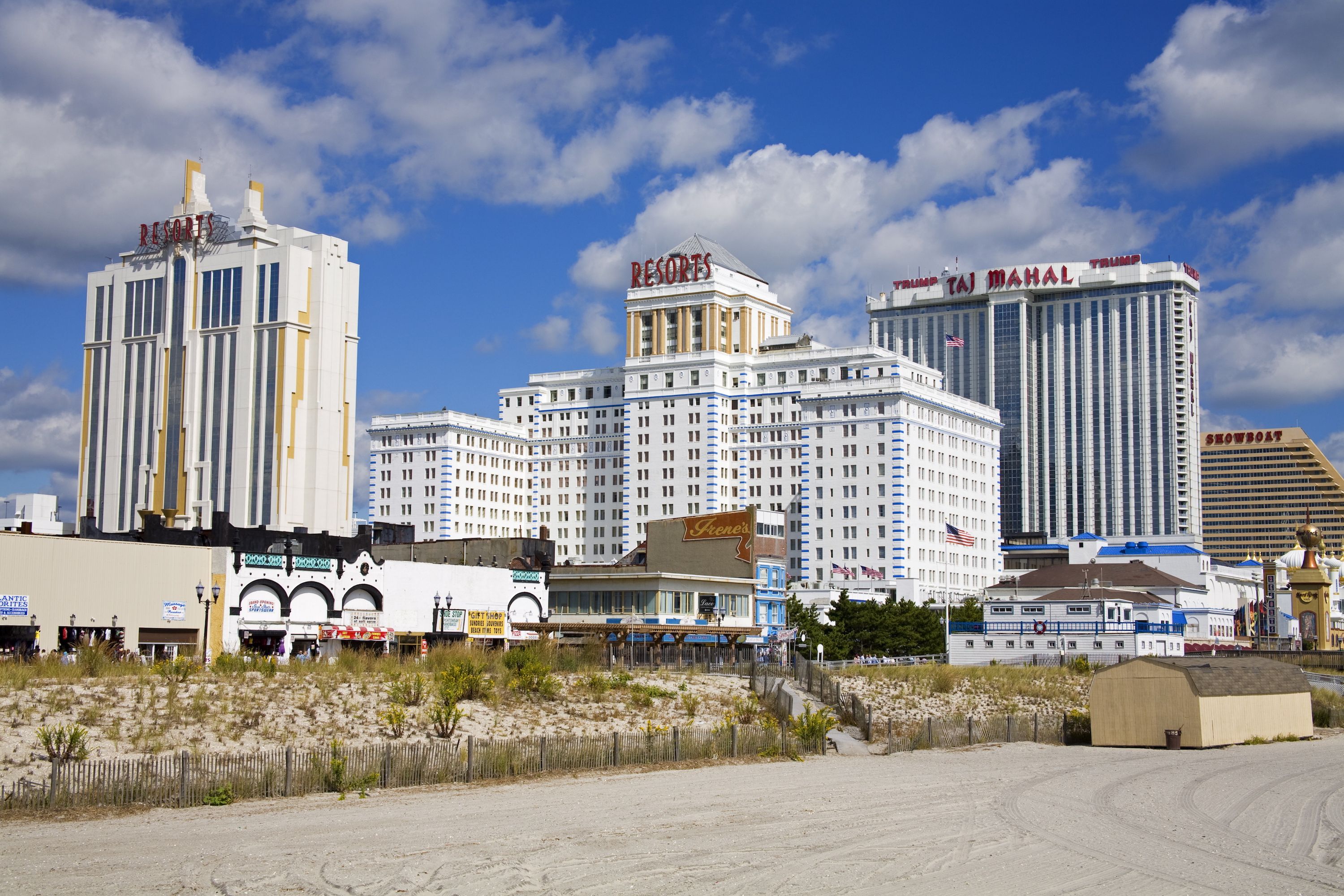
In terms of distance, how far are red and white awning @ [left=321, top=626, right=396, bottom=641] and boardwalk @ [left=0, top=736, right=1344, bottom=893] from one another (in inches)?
1549

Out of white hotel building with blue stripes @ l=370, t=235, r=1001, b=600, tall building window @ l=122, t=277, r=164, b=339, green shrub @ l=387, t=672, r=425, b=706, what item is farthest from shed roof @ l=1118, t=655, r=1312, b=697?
tall building window @ l=122, t=277, r=164, b=339

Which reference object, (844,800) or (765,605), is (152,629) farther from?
(765,605)

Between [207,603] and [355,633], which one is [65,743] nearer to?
[207,603]

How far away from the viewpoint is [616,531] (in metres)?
176

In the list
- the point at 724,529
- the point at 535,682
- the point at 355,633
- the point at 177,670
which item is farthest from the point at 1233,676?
the point at 724,529

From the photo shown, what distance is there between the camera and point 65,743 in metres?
35.4

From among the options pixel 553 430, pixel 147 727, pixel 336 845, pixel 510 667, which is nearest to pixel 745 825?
pixel 336 845

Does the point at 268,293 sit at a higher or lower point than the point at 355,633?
higher

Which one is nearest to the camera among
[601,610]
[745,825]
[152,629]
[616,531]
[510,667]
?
[745,825]

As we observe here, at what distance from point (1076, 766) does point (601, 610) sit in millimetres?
52927

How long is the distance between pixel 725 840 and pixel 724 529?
3024 inches

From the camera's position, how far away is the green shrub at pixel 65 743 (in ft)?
110

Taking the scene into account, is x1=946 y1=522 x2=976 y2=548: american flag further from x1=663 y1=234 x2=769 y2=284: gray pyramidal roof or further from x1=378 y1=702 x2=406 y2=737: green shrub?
x1=378 y1=702 x2=406 y2=737: green shrub

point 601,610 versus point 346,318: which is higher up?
point 346,318
